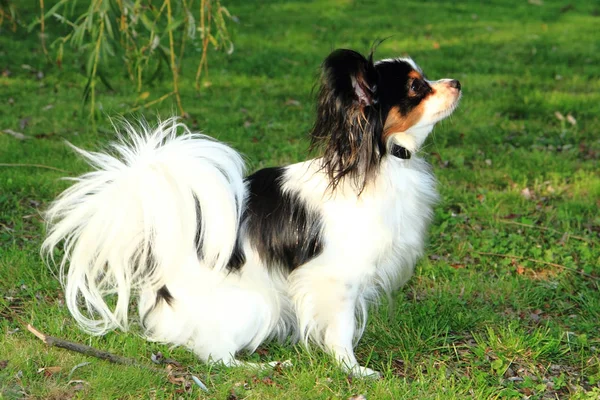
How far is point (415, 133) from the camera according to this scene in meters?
3.53

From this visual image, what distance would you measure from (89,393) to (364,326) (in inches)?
48.5

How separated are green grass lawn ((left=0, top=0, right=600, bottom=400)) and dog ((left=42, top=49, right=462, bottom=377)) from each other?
18 cm

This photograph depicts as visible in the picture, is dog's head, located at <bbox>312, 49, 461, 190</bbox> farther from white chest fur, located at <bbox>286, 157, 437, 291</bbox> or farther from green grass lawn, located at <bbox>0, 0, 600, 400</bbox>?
green grass lawn, located at <bbox>0, 0, 600, 400</bbox>

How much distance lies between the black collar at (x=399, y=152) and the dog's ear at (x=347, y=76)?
1.02 ft

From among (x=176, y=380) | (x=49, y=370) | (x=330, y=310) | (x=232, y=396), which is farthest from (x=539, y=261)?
(x=49, y=370)

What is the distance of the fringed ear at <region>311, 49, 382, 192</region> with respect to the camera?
127 inches

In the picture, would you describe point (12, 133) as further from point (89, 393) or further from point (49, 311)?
point (89, 393)

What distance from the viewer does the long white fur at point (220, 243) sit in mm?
3484

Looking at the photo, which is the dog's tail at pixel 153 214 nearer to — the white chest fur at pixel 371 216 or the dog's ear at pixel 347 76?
the white chest fur at pixel 371 216

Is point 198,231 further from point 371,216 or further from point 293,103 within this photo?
point 293,103

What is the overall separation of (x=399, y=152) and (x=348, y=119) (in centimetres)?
37

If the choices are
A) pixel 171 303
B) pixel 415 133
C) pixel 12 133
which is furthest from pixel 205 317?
pixel 12 133

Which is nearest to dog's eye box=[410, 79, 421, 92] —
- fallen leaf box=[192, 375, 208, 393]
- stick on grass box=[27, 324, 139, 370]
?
fallen leaf box=[192, 375, 208, 393]

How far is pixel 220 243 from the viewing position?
3521mm
